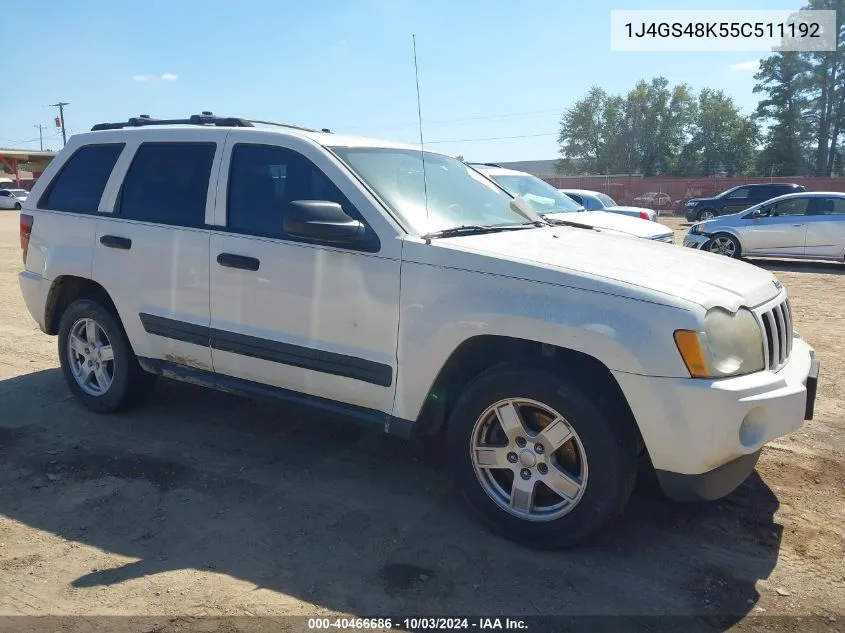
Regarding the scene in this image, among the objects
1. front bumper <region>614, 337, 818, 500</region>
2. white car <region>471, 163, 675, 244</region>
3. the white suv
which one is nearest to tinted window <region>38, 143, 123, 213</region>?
the white suv

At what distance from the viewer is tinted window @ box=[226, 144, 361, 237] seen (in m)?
4.01

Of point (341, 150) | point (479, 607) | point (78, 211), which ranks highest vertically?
point (341, 150)

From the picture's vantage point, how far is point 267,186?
416 cm

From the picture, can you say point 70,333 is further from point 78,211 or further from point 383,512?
point 383,512

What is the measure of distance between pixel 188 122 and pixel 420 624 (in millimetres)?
3666

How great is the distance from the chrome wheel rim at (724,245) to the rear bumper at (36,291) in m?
12.5

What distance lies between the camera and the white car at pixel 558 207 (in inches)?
399

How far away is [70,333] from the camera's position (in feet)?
16.9

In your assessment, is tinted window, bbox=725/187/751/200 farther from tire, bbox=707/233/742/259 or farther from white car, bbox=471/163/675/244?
white car, bbox=471/163/675/244

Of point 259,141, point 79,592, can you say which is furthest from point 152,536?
point 259,141

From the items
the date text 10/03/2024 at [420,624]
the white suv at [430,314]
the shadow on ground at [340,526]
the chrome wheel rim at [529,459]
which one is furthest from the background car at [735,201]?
the date text 10/03/2024 at [420,624]

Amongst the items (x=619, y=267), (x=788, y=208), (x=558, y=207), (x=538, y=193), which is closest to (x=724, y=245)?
(x=788, y=208)

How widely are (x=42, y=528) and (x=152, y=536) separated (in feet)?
1.98

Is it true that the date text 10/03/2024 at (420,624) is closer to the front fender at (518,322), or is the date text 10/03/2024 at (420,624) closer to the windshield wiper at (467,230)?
the front fender at (518,322)
